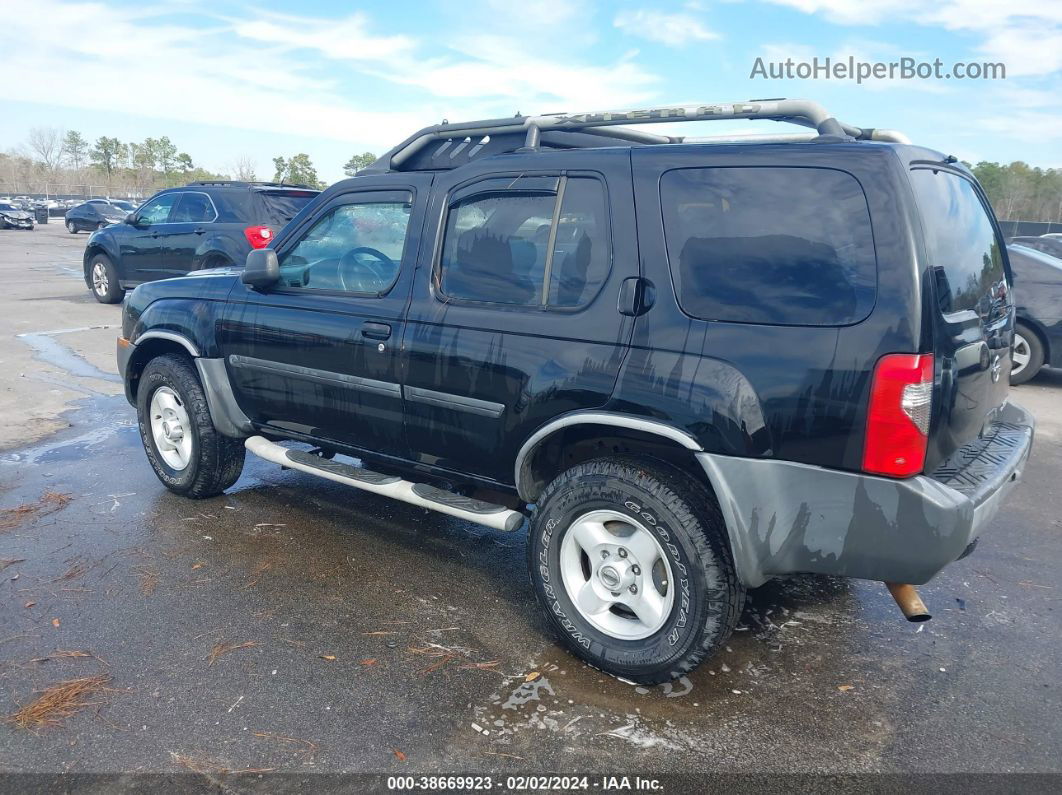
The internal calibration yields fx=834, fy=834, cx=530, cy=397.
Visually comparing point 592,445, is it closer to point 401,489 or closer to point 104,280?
point 401,489

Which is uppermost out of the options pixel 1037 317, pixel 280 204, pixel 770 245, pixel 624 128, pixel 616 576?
pixel 624 128

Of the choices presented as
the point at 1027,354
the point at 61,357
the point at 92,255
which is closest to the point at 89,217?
the point at 92,255

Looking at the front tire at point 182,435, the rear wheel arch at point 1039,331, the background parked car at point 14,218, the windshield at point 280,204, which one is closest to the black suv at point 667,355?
the front tire at point 182,435

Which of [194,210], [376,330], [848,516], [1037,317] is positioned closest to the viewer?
[848,516]

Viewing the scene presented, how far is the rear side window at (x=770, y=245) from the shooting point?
273cm

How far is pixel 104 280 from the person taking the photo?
13.5 metres

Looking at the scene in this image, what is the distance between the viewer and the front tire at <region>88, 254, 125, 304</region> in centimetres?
1329

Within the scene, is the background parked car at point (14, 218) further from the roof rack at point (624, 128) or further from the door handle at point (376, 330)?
the door handle at point (376, 330)

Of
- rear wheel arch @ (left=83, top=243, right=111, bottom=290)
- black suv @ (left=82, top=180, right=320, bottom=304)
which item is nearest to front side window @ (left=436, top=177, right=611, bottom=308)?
black suv @ (left=82, top=180, right=320, bottom=304)

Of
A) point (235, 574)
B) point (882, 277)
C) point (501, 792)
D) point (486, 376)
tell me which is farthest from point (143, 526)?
point (882, 277)

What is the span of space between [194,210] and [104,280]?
284cm

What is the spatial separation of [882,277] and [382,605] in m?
2.52

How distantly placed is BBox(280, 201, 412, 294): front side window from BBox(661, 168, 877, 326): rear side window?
4.76 ft

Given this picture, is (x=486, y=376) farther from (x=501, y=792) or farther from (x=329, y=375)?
(x=501, y=792)
